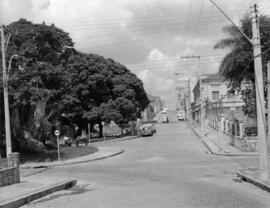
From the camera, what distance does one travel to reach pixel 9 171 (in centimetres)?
1578

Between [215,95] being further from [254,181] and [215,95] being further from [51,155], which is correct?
[254,181]

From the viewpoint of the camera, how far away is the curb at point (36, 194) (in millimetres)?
11703

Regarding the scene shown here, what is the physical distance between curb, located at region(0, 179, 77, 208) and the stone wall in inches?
67.1

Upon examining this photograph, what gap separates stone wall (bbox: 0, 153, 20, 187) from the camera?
15.3m

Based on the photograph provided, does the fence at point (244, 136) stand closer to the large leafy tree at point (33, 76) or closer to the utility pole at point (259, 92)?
the large leafy tree at point (33, 76)

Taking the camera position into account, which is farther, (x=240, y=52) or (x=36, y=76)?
(x=240, y=52)

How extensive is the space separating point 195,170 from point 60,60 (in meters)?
14.8

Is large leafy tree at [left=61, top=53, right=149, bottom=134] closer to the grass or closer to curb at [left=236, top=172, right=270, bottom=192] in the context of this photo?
the grass

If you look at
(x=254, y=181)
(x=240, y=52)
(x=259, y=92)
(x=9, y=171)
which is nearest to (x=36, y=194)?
(x=9, y=171)

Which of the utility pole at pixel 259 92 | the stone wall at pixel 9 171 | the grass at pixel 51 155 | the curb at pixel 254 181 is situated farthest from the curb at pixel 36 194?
the grass at pixel 51 155

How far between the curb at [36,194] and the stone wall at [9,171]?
1705 millimetres

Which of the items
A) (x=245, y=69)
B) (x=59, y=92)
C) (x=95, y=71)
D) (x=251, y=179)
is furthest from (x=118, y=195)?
(x=95, y=71)

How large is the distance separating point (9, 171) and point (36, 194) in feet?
8.97

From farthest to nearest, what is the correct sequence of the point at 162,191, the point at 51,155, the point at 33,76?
1. the point at 51,155
2. the point at 33,76
3. the point at 162,191
